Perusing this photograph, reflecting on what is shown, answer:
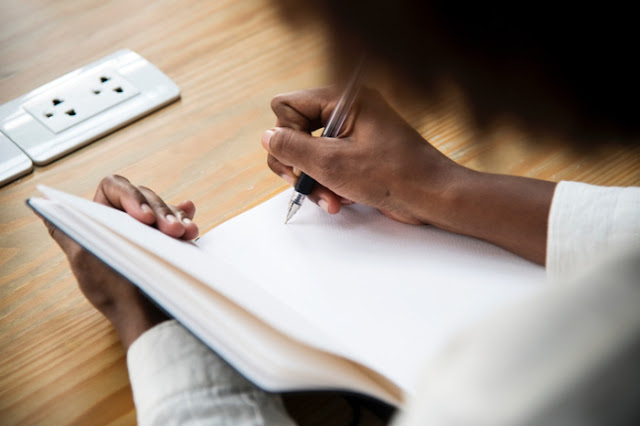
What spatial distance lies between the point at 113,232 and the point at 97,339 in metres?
0.16

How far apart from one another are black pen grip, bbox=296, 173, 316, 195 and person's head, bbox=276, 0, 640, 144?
51 centimetres

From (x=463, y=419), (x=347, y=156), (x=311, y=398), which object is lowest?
(x=311, y=398)

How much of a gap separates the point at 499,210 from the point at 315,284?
0.62 ft

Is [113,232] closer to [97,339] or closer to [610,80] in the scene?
[97,339]

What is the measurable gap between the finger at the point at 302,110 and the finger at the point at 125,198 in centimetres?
18

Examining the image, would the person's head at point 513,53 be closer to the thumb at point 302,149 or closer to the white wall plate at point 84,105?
the thumb at point 302,149

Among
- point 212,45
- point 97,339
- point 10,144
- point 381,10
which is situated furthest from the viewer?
point 212,45

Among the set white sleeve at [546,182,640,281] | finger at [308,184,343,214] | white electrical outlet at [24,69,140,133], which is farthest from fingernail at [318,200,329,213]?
white electrical outlet at [24,69,140,133]

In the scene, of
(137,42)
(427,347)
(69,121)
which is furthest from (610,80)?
(137,42)

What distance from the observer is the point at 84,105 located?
34.3 inches

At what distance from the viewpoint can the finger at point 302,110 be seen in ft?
2.43

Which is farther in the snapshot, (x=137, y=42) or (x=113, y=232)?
(x=137, y=42)

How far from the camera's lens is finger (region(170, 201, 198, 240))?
660mm

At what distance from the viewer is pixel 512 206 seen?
0.63 meters
